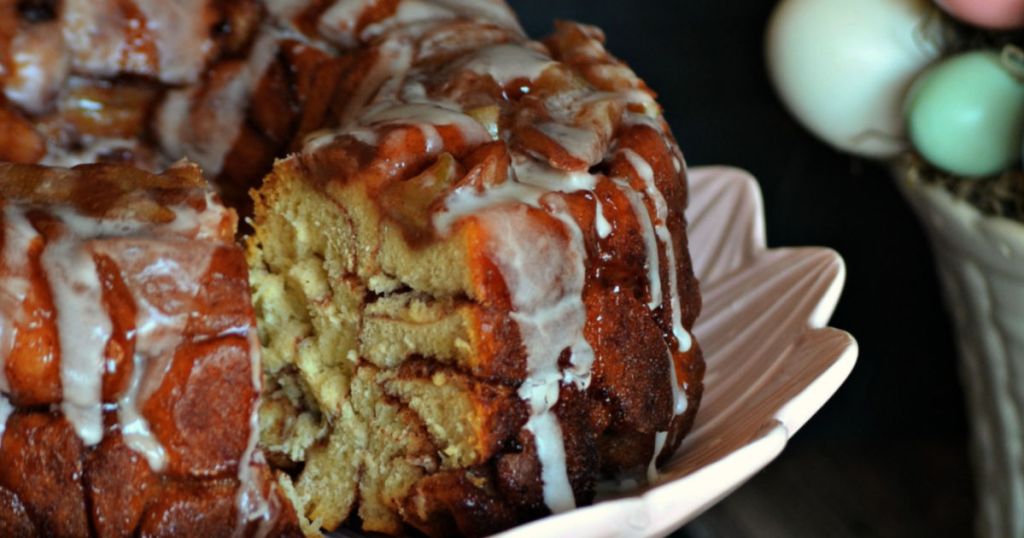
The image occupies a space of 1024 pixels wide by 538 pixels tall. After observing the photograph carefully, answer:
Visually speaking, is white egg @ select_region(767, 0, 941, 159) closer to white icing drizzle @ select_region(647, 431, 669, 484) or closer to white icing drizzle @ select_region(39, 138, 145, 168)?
white icing drizzle @ select_region(647, 431, 669, 484)

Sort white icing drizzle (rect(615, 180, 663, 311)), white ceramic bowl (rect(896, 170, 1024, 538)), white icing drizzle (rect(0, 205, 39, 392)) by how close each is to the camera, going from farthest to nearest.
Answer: white ceramic bowl (rect(896, 170, 1024, 538)) < white icing drizzle (rect(615, 180, 663, 311)) < white icing drizzle (rect(0, 205, 39, 392))

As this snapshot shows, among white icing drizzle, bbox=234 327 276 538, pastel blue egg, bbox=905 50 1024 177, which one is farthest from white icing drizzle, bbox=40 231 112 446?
pastel blue egg, bbox=905 50 1024 177

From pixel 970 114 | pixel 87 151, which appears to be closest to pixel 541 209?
pixel 87 151

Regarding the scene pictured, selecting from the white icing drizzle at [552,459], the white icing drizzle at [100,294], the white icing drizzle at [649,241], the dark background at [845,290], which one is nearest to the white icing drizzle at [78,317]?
the white icing drizzle at [100,294]

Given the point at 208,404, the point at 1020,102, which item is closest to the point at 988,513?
the point at 1020,102

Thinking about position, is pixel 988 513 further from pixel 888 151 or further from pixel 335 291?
pixel 335 291

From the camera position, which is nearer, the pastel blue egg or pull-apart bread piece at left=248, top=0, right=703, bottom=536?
pull-apart bread piece at left=248, top=0, right=703, bottom=536
